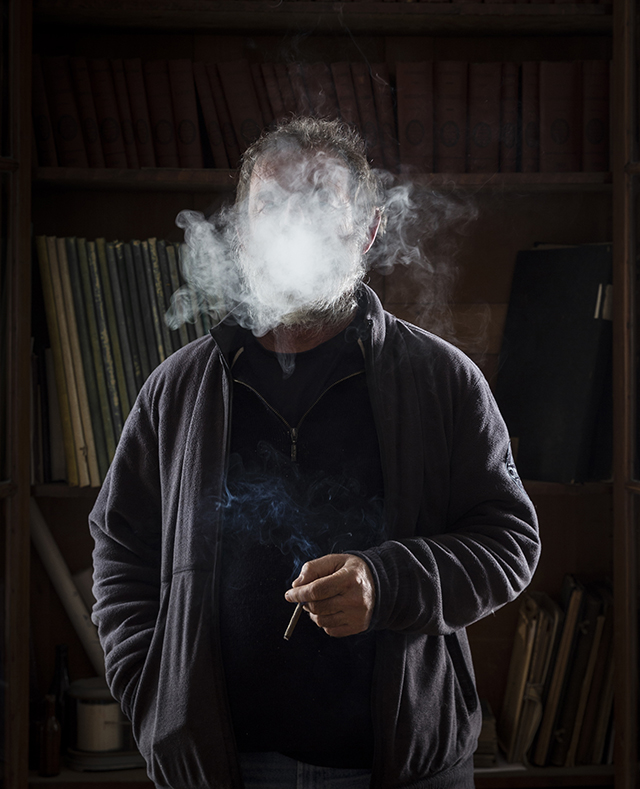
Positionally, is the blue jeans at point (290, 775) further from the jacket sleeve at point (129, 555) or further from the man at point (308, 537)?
the jacket sleeve at point (129, 555)

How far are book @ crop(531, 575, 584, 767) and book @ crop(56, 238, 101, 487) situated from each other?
121 centimetres

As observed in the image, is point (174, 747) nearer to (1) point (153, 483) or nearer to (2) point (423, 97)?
(1) point (153, 483)

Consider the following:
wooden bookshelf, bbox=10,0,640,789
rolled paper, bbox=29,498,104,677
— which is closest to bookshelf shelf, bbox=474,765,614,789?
wooden bookshelf, bbox=10,0,640,789

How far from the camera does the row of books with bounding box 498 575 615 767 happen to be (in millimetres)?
1531

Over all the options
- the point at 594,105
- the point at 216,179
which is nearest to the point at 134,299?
the point at 216,179

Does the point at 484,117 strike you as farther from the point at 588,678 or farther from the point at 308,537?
the point at 588,678

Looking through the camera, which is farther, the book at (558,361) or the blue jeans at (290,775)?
the book at (558,361)

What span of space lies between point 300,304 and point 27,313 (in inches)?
26.8

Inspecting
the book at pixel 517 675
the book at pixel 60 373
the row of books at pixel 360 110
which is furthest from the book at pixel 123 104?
the book at pixel 517 675

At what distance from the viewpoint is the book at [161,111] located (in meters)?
1.49

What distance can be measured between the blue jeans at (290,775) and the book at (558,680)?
0.75m

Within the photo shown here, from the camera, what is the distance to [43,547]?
161 centimetres

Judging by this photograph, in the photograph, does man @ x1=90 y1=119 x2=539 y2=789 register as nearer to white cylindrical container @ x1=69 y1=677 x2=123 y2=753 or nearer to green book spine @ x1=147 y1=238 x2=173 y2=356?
green book spine @ x1=147 y1=238 x2=173 y2=356

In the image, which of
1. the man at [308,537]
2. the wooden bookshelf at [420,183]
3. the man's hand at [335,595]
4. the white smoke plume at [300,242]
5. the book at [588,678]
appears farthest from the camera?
the book at [588,678]
